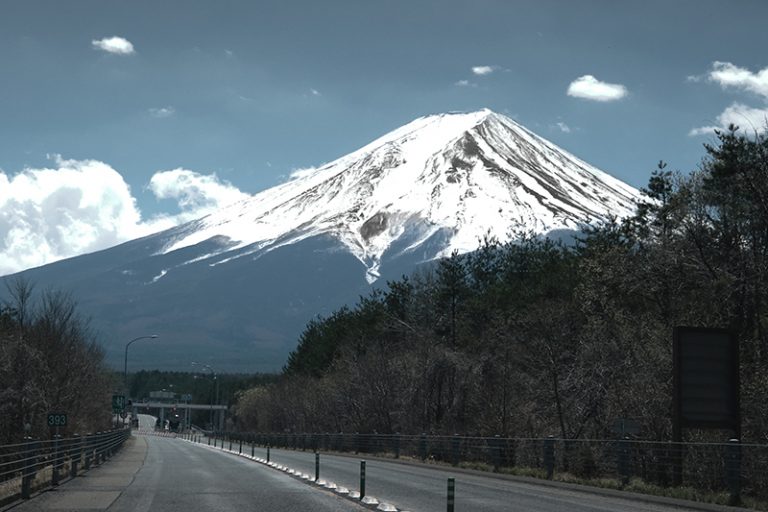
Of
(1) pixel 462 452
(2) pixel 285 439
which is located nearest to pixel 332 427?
(2) pixel 285 439

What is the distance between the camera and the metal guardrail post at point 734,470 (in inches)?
854

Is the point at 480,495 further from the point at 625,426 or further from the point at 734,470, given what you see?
the point at 625,426

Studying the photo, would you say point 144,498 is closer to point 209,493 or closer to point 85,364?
point 209,493

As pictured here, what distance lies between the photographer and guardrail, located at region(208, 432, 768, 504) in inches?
899

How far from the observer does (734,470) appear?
859 inches

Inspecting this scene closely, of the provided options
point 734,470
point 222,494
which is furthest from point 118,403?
point 734,470

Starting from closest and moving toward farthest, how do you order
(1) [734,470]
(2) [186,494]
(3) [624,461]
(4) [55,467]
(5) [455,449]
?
1. (1) [734,470]
2. (2) [186,494]
3. (3) [624,461]
4. (4) [55,467]
5. (5) [455,449]

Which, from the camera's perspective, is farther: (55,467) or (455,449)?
(455,449)

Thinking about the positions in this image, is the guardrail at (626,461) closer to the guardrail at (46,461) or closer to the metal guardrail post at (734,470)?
the metal guardrail post at (734,470)

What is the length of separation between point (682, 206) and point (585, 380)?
6900 mm

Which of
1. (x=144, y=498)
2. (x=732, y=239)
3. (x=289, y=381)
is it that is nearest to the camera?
(x=144, y=498)

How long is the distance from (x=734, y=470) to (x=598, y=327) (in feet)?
59.0

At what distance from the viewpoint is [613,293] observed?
4009cm

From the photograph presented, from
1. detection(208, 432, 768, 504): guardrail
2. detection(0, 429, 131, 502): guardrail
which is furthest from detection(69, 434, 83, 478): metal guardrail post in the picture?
detection(208, 432, 768, 504): guardrail
